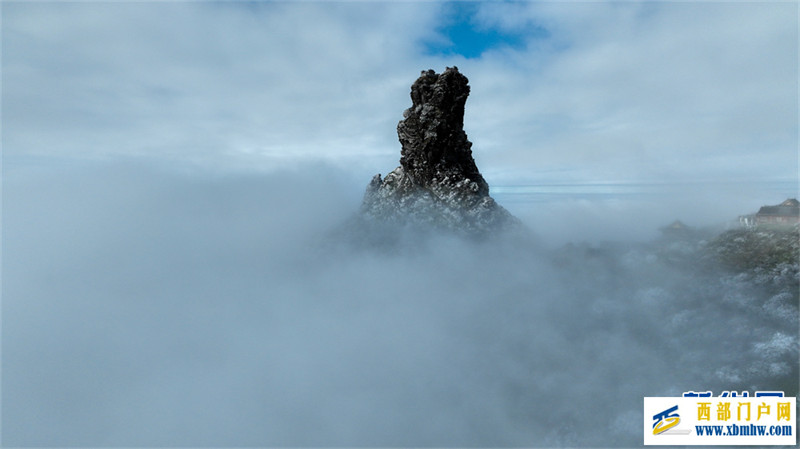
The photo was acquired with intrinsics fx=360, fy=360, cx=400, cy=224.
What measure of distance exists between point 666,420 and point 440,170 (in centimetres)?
6017

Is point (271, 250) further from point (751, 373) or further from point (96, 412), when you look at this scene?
point (751, 373)

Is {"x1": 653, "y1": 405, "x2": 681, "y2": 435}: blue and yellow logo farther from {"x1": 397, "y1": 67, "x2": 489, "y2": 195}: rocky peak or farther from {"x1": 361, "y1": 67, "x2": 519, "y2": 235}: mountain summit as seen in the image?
{"x1": 397, "y1": 67, "x2": 489, "y2": 195}: rocky peak

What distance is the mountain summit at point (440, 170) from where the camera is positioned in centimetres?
7538

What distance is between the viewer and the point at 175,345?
6888 cm

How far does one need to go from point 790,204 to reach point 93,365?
11557 cm

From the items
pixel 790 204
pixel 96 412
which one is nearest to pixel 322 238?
pixel 96 412

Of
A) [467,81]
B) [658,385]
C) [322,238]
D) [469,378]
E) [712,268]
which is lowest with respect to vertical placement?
[469,378]
